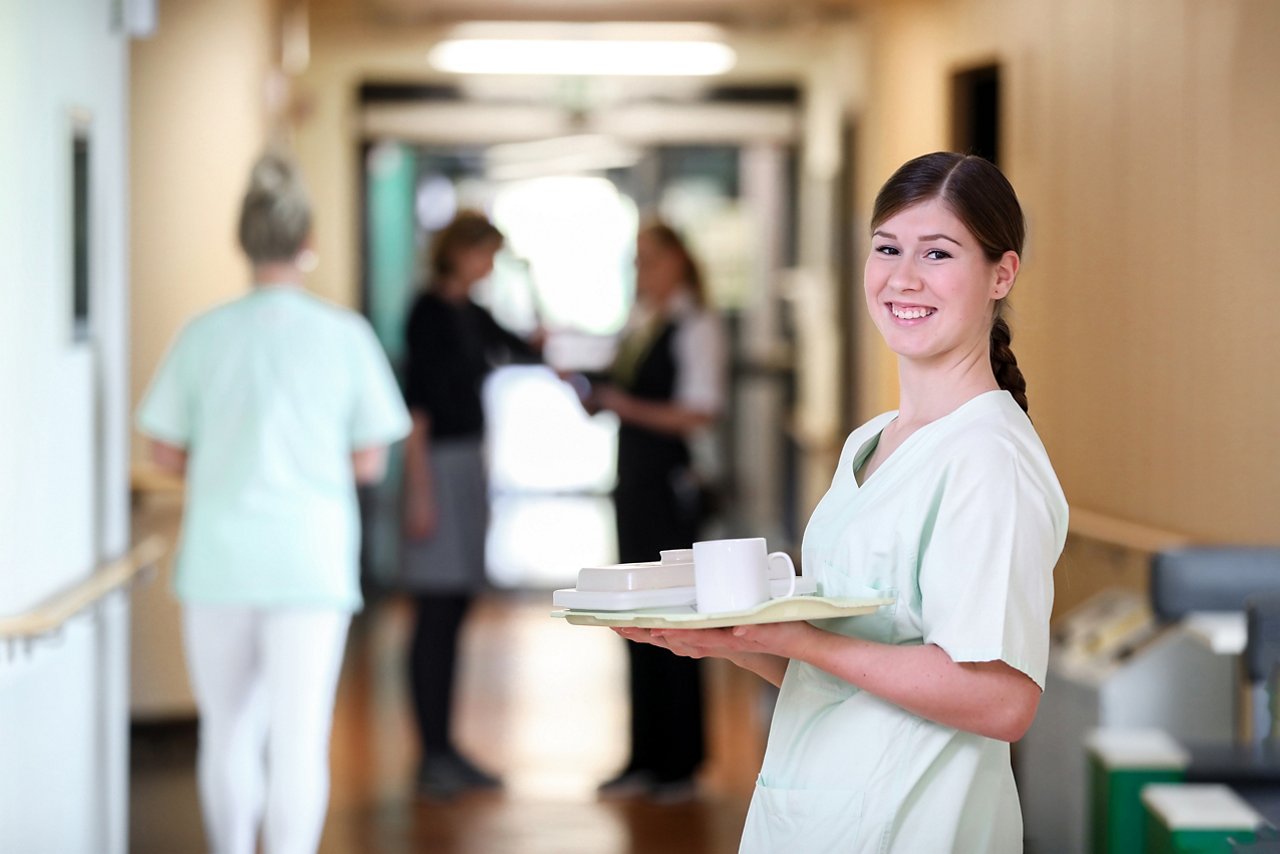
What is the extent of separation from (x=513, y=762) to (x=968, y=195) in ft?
13.6

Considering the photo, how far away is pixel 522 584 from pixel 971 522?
7558 millimetres

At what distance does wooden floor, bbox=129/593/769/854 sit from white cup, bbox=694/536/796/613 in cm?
296

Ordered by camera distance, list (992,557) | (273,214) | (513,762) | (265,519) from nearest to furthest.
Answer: (992,557)
(265,519)
(273,214)
(513,762)

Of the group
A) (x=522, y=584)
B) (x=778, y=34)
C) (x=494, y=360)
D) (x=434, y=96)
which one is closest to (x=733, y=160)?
(x=778, y=34)

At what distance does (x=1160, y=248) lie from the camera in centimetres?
381

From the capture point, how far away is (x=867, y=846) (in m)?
1.53

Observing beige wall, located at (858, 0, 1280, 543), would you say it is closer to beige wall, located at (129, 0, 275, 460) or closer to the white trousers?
the white trousers

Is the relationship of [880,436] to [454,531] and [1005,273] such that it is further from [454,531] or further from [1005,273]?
[454,531]

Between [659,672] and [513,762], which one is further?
[513,762]

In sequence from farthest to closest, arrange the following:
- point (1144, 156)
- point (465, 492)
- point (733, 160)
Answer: point (733, 160) < point (465, 492) < point (1144, 156)

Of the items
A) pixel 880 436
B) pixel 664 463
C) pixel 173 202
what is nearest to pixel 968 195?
pixel 880 436

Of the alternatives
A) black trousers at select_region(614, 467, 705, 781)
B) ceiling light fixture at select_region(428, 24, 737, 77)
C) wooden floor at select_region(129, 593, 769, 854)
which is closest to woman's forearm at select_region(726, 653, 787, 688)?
wooden floor at select_region(129, 593, 769, 854)

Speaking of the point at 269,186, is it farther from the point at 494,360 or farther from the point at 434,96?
the point at 434,96

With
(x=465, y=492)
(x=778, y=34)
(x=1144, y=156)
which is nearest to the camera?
(x=1144, y=156)
